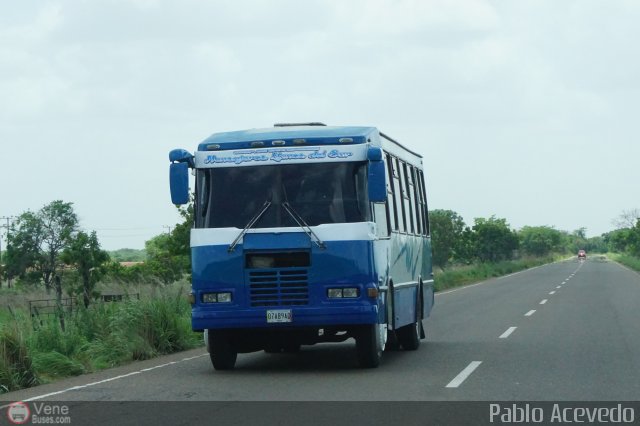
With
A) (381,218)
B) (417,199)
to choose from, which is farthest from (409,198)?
(381,218)

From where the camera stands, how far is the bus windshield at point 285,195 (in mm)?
12859

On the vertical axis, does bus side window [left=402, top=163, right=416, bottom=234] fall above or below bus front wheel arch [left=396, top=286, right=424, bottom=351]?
above

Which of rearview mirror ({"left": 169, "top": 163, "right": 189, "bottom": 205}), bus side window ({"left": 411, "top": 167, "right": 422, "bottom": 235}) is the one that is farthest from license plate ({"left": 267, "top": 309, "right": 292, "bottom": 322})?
bus side window ({"left": 411, "top": 167, "right": 422, "bottom": 235})

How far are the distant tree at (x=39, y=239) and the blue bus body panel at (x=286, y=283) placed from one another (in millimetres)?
94418

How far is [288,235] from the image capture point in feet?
41.8

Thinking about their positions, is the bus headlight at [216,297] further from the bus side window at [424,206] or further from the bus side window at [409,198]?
the bus side window at [424,206]

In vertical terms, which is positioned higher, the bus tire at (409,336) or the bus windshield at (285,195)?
the bus windshield at (285,195)

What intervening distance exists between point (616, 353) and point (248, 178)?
6.03 meters

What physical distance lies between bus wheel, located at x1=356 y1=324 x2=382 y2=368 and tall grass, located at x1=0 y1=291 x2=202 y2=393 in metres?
3.87

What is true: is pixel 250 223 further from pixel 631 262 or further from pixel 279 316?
pixel 631 262

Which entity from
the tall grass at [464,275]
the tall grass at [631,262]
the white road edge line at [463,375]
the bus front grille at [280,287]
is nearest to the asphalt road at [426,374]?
the white road edge line at [463,375]

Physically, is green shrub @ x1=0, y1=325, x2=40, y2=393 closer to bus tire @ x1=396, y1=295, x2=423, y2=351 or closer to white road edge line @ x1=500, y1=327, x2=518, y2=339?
bus tire @ x1=396, y1=295, x2=423, y2=351

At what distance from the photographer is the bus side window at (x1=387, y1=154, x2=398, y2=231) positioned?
47.6 ft
